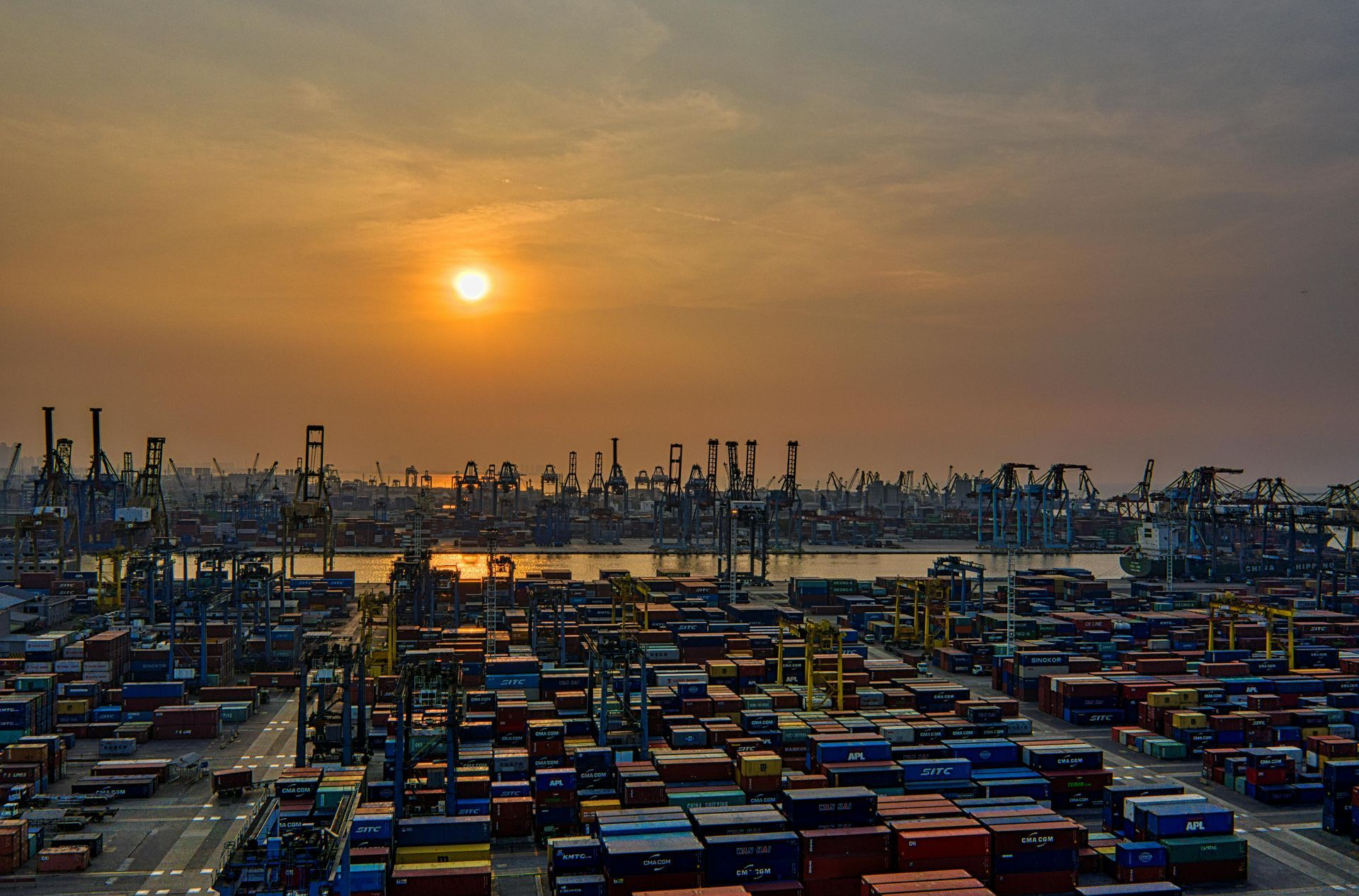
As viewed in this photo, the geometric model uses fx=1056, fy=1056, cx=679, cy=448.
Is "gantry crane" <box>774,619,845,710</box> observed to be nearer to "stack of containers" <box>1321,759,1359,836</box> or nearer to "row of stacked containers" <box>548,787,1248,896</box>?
"row of stacked containers" <box>548,787,1248,896</box>

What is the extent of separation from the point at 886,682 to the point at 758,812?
24.1 meters

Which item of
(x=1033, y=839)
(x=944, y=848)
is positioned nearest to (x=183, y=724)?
(x=944, y=848)

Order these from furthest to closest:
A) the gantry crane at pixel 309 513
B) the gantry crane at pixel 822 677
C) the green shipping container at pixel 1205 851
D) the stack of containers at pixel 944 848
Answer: the gantry crane at pixel 309 513 < the gantry crane at pixel 822 677 < the green shipping container at pixel 1205 851 < the stack of containers at pixel 944 848

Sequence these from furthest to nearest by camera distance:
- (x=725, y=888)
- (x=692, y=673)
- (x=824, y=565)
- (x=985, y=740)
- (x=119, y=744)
Answer: (x=824, y=565) < (x=692, y=673) < (x=119, y=744) < (x=985, y=740) < (x=725, y=888)

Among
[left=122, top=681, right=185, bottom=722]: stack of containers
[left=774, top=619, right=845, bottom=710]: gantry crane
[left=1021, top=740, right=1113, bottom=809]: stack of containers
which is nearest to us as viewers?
[left=1021, top=740, right=1113, bottom=809]: stack of containers

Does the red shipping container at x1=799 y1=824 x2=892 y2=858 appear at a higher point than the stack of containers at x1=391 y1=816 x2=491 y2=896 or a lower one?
higher

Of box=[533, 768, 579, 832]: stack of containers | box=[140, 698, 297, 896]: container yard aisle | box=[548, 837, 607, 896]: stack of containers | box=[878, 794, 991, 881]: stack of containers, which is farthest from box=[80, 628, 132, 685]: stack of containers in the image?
box=[878, 794, 991, 881]: stack of containers

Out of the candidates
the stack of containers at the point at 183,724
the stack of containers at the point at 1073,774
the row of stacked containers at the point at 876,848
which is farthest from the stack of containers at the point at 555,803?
the stack of containers at the point at 183,724

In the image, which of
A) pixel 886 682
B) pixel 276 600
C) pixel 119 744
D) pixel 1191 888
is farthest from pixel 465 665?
pixel 276 600

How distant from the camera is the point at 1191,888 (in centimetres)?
3106

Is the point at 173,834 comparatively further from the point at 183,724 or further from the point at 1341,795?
the point at 1341,795

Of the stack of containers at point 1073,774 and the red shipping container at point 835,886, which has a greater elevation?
the stack of containers at point 1073,774

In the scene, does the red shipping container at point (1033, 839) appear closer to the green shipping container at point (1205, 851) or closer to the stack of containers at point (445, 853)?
the green shipping container at point (1205, 851)

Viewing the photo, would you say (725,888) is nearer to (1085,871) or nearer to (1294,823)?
(1085,871)
